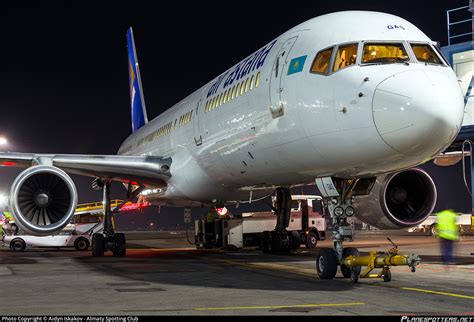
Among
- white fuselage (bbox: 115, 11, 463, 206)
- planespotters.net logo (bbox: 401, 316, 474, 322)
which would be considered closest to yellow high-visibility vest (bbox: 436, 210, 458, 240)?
white fuselage (bbox: 115, 11, 463, 206)

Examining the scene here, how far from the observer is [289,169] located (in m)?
11.9

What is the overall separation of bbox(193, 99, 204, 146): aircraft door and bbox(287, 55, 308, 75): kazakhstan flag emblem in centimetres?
482

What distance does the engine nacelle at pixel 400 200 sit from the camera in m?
13.8

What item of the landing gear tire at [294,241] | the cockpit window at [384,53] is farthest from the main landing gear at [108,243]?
the cockpit window at [384,53]

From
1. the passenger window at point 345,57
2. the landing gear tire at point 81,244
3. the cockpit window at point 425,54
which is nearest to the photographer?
the cockpit window at point 425,54

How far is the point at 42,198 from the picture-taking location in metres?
13.9

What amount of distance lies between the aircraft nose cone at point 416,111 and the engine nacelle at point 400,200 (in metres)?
4.52

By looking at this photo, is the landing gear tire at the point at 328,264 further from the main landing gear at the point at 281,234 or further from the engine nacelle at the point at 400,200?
the main landing gear at the point at 281,234

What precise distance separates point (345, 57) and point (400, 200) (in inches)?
199

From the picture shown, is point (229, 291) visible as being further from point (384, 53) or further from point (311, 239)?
point (311, 239)

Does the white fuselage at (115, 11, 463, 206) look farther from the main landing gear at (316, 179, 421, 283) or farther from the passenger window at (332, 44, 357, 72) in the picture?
the main landing gear at (316, 179, 421, 283)

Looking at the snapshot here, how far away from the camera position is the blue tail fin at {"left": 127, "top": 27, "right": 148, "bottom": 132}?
2934 cm

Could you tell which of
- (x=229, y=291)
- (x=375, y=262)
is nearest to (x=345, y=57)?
(x=375, y=262)

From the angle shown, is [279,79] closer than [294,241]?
Yes
